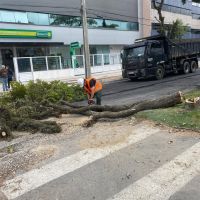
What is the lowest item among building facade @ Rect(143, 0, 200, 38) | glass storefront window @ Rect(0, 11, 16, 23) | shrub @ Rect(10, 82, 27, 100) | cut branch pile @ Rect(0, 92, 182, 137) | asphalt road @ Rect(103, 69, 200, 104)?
asphalt road @ Rect(103, 69, 200, 104)

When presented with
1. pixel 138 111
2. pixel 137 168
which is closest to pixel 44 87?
pixel 138 111

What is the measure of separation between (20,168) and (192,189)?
9.24ft

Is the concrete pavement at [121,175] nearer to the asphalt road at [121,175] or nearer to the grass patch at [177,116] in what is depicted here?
the asphalt road at [121,175]

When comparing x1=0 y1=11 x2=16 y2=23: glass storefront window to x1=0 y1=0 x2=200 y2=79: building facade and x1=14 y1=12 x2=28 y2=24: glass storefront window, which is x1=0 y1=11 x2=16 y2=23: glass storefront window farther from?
x1=14 y1=12 x2=28 y2=24: glass storefront window

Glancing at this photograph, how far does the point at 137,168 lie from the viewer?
4801 millimetres

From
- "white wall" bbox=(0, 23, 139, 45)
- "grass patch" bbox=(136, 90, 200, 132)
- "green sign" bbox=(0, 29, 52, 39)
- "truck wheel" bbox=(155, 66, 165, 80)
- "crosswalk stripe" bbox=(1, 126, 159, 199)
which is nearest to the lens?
"crosswalk stripe" bbox=(1, 126, 159, 199)

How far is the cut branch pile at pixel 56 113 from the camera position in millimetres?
7527

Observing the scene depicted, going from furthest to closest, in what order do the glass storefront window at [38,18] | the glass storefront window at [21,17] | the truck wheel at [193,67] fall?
the glass storefront window at [38,18] → the glass storefront window at [21,17] → the truck wheel at [193,67]

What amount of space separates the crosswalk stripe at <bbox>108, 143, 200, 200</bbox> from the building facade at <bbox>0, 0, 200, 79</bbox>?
70.4ft

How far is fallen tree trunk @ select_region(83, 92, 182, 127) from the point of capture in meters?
7.80

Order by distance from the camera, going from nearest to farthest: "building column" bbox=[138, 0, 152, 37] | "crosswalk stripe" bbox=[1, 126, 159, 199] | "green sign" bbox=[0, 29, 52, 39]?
"crosswalk stripe" bbox=[1, 126, 159, 199] < "green sign" bbox=[0, 29, 52, 39] < "building column" bbox=[138, 0, 152, 37]

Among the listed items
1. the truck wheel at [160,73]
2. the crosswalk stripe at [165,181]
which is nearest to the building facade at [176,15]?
the truck wheel at [160,73]

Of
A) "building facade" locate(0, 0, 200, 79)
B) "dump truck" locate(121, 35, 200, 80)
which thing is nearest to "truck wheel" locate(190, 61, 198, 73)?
"dump truck" locate(121, 35, 200, 80)

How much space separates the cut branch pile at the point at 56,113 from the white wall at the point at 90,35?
60.7 ft
